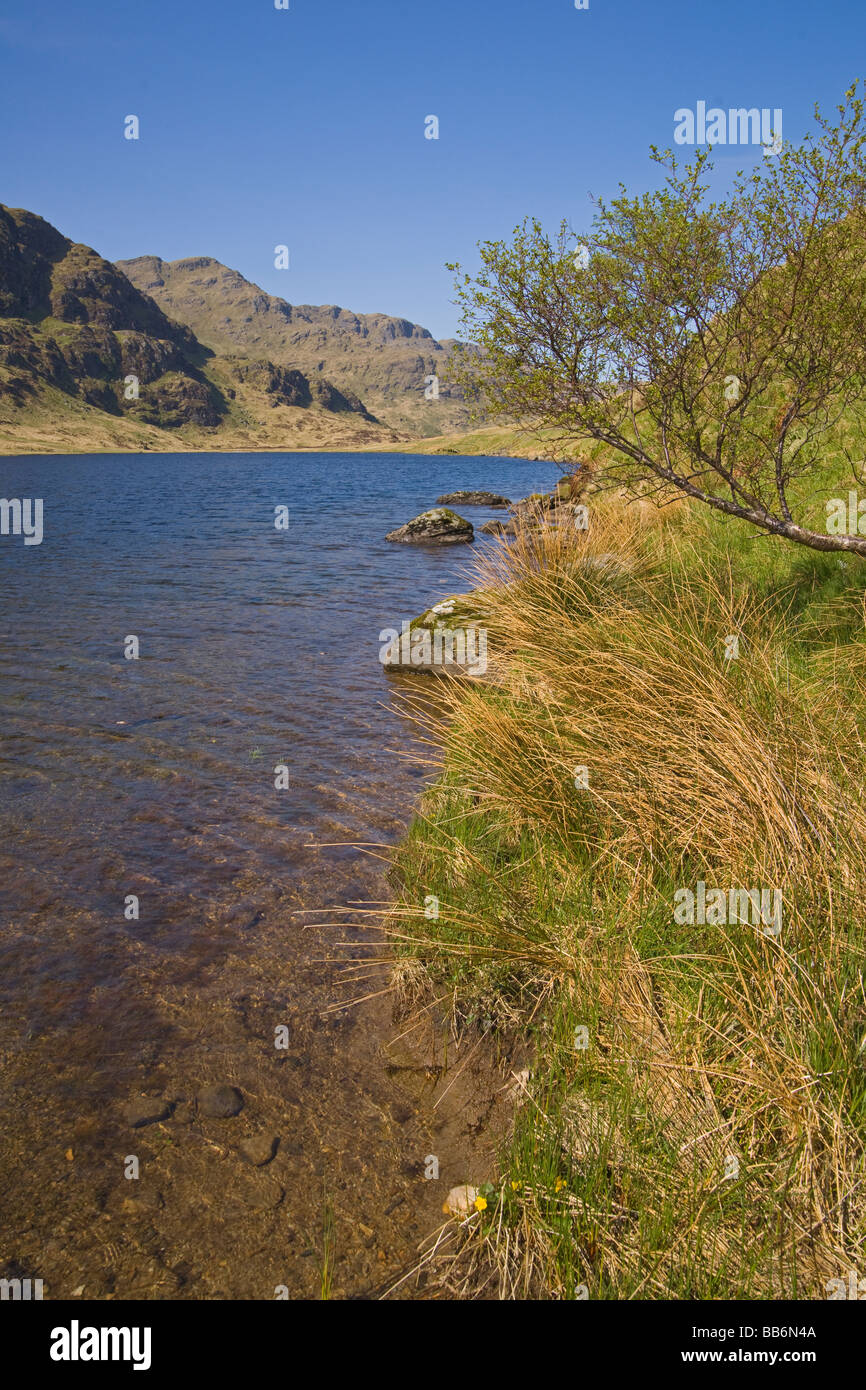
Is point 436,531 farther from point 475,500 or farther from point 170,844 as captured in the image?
point 170,844

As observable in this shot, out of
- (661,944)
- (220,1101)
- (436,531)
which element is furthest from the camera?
(436,531)

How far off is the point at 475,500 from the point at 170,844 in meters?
42.7

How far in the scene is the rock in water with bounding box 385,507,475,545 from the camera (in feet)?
95.7

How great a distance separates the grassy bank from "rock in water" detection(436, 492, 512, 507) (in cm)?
3965

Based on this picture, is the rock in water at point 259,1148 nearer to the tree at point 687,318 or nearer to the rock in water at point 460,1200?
the rock in water at point 460,1200

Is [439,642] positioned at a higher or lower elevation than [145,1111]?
higher

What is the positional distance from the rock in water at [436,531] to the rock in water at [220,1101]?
26094 mm

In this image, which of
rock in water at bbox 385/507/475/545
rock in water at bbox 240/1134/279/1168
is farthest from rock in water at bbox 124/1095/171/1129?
rock in water at bbox 385/507/475/545

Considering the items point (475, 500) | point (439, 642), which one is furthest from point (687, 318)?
point (475, 500)

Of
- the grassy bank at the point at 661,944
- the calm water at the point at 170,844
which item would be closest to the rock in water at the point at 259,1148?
the calm water at the point at 170,844

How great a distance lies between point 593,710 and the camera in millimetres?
5797

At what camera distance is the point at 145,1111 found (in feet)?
13.3

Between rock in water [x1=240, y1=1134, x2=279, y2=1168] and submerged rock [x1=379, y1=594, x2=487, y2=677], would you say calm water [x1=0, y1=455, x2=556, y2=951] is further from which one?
rock in water [x1=240, y1=1134, x2=279, y2=1168]

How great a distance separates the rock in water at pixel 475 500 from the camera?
45906mm
